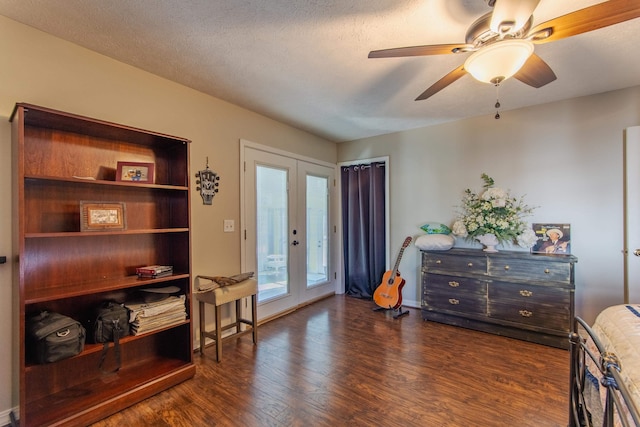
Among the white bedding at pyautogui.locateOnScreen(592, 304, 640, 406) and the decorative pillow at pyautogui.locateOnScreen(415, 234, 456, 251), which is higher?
the decorative pillow at pyautogui.locateOnScreen(415, 234, 456, 251)

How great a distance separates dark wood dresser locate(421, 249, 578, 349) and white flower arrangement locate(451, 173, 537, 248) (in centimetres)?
20

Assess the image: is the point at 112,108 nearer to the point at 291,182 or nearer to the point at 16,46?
the point at 16,46

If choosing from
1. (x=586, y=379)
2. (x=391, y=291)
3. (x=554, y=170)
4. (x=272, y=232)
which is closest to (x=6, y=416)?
(x=272, y=232)

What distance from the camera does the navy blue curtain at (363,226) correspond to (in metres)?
4.32

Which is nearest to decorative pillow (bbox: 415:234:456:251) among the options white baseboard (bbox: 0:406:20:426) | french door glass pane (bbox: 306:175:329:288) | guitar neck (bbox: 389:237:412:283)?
guitar neck (bbox: 389:237:412:283)

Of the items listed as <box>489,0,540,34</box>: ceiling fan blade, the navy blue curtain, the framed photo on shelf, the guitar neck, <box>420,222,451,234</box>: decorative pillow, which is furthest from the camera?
the navy blue curtain

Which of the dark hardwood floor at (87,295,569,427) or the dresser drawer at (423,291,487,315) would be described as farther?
the dresser drawer at (423,291,487,315)

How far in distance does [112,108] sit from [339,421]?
2766mm

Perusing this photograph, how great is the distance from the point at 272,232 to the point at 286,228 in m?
Answer: 0.24

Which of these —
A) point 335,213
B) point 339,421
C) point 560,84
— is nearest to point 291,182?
point 335,213

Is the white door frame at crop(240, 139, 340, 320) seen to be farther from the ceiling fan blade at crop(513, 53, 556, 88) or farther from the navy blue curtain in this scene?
the ceiling fan blade at crop(513, 53, 556, 88)

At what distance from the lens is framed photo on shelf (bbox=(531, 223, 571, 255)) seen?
2990 mm

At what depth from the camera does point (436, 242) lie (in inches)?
132

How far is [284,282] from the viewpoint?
374 cm
